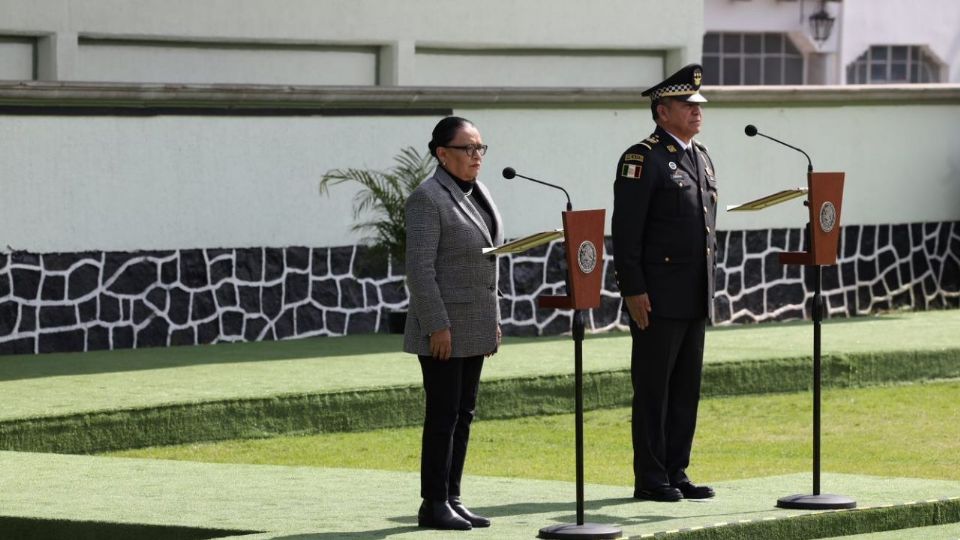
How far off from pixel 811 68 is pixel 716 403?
69.2ft

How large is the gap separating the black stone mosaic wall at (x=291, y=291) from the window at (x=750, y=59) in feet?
→ 47.6

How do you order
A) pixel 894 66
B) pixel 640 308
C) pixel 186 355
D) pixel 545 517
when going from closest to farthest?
1. pixel 545 517
2. pixel 640 308
3. pixel 186 355
4. pixel 894 66

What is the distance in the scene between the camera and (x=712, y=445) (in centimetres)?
1212

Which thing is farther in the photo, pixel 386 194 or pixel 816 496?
pixel 386 194

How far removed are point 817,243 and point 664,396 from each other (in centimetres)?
93

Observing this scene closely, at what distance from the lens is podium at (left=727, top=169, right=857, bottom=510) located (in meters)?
8.73

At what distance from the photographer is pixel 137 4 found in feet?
55.4

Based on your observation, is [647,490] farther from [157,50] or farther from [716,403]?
[157,50]

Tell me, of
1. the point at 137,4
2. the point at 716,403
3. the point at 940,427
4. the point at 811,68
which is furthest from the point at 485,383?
the point at 811,68

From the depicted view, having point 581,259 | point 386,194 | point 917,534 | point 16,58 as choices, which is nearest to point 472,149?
point 581,259

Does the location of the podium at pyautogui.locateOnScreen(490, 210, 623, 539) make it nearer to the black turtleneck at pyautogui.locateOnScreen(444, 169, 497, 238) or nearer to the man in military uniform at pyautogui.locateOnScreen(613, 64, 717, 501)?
the black turtleneck at pyautogui.locateOnScreen(444, 169, 497, 238)

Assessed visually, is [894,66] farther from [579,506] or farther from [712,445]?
[579,506]

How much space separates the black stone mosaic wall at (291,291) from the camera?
14703 mm

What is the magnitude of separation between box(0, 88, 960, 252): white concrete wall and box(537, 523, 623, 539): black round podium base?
740 cm
